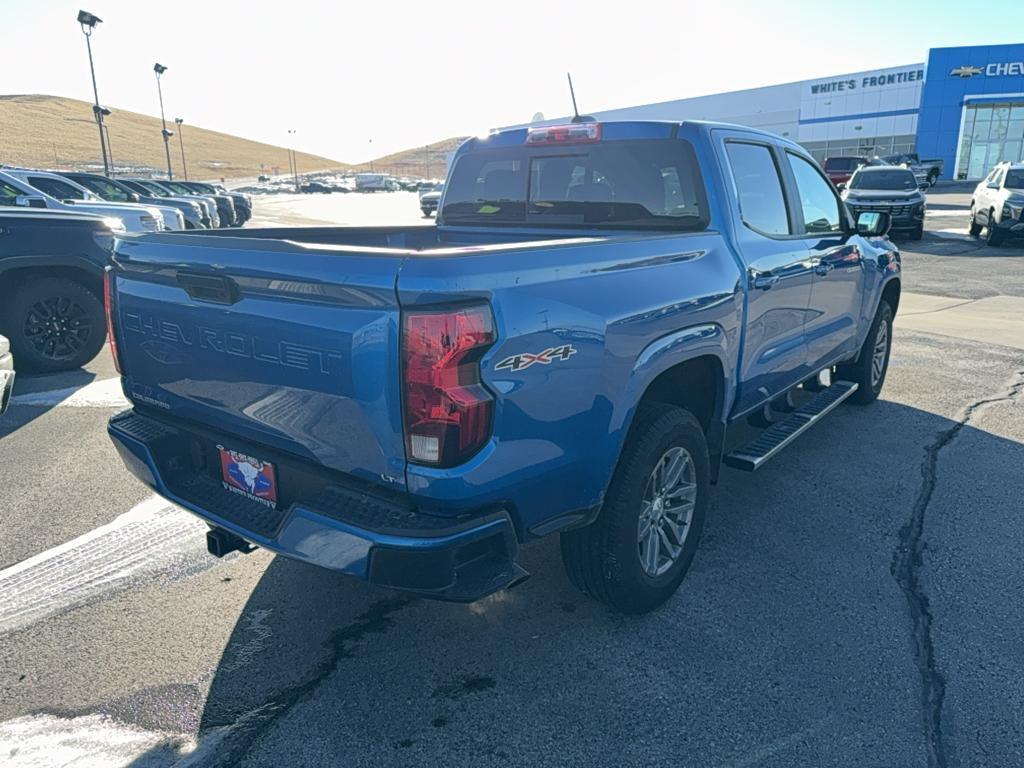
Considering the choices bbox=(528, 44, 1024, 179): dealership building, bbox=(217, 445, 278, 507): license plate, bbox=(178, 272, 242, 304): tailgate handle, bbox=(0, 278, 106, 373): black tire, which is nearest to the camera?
bbox=(178, 272, 242, 304): tailgate handle

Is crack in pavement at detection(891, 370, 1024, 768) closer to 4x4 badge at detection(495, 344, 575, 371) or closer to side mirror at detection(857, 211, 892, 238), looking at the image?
side mirror at detection(857, 211, 892, 238)

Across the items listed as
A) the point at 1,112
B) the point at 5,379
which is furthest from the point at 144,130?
the point at 5,379

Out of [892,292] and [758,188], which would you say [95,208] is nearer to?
[758,188]

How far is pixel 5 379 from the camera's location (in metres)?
5.07

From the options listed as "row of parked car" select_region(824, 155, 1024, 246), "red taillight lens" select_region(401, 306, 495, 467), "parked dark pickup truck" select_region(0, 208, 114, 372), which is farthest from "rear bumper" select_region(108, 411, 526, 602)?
"row of parked car" select_region(824, 155, 1024, 246)

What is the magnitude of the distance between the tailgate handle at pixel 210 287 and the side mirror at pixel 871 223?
4306 millimetres

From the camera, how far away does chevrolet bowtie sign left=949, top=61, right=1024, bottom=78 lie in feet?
146

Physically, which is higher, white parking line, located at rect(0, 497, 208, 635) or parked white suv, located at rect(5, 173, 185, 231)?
parked white suv, located at rect(5, 173, 185, 231)

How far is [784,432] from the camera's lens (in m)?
4.25

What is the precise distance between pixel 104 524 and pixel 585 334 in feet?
10.0

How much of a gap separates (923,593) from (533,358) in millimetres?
2327

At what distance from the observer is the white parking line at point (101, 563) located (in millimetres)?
3254

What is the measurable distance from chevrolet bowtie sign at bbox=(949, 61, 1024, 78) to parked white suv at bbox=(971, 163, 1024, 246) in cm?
3502

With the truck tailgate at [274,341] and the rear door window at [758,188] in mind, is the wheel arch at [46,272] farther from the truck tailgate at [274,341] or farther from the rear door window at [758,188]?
the rear door window at [758,188]
